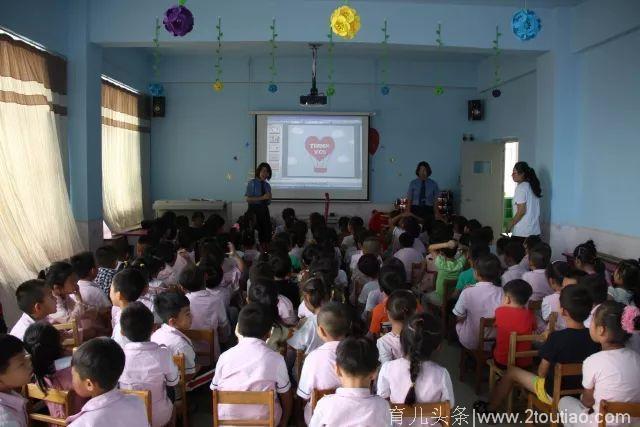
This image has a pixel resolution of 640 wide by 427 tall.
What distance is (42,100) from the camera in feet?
18.9

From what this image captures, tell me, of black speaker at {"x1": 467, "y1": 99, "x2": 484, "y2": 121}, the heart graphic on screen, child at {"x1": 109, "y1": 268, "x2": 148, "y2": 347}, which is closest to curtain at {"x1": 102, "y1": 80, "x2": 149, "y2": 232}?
the heart graphic on screen

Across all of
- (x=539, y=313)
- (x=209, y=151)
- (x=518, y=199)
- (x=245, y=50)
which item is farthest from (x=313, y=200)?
(x=539, y=313)

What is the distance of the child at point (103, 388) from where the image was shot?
77.1 inches

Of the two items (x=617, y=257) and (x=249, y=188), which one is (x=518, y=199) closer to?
(x=617, y=257)

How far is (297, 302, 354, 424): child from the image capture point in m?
2.56

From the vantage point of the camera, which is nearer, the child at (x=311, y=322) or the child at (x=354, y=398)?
the child at (x=354, y=398)

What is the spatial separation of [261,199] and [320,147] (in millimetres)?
2544

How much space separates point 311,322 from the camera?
3.12 metres

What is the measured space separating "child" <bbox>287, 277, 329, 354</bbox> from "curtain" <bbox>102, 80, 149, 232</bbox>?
214 inches

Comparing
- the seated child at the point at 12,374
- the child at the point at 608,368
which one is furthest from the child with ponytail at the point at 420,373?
the seated child at the point at 12,374

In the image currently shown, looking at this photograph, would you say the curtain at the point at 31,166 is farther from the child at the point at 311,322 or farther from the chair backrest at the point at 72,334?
the child at the point at 311,322

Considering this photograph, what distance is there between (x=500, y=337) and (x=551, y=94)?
13.9 feet

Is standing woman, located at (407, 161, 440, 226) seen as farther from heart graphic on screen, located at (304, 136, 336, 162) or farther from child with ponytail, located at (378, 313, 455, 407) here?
child with ponytail, located at (378, 313, 455, 407)

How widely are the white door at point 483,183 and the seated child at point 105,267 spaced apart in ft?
21.1
